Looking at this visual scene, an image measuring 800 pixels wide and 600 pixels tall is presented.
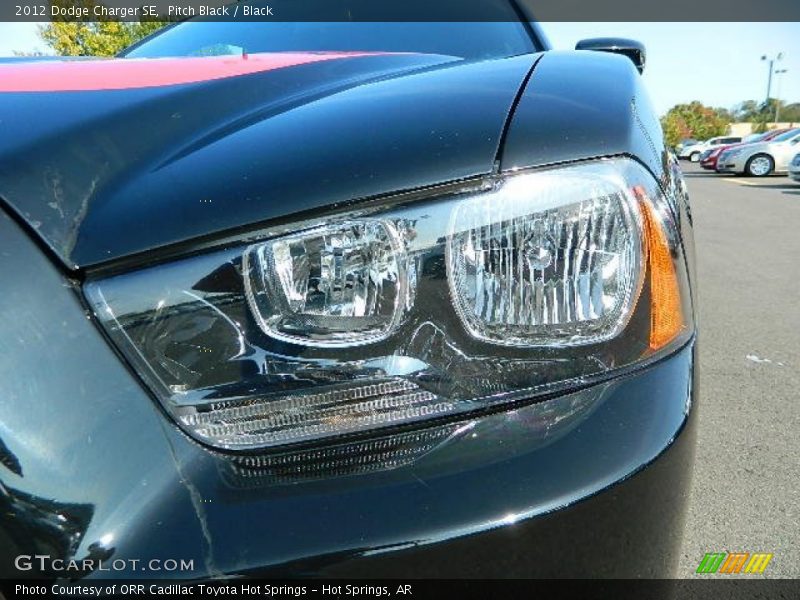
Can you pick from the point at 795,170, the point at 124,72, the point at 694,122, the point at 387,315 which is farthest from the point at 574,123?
the point at 694,122

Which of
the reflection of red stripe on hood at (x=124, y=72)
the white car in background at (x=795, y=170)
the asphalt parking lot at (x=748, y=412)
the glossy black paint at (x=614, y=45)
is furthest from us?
the white car in background at (x=795, y=170)

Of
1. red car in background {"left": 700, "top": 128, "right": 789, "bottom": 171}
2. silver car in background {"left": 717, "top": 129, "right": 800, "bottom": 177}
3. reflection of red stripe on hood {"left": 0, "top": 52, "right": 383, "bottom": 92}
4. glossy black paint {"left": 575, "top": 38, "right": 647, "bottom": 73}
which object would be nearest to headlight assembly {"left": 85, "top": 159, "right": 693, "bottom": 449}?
reflection of red stripe on hood {"left": 0, "top": 52, "right": 383, "bottom": 92}

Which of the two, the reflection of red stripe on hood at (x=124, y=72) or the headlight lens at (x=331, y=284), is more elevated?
the reflection of red stripe on hood at (x=124, y=72)

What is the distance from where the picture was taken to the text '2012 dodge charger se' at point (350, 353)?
75 centimetres

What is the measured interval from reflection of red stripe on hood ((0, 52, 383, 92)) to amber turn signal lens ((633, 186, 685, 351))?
787 millimetres

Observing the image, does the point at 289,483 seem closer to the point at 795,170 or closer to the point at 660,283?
the point at 660,283

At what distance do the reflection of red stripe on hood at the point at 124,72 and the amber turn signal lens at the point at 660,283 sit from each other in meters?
0.79

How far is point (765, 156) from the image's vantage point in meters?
20.3

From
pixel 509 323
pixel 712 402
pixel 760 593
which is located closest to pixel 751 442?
pixel 712 402

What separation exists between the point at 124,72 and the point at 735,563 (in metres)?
2.00

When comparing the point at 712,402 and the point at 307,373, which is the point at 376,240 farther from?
the point at 712,402

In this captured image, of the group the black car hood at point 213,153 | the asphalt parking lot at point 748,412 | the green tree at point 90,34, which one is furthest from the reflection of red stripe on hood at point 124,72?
the green tree at point 90,34

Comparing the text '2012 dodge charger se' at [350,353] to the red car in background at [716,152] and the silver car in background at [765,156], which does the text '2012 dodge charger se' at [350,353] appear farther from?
the red car in background at [716,152]

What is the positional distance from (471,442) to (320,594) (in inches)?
9.4
